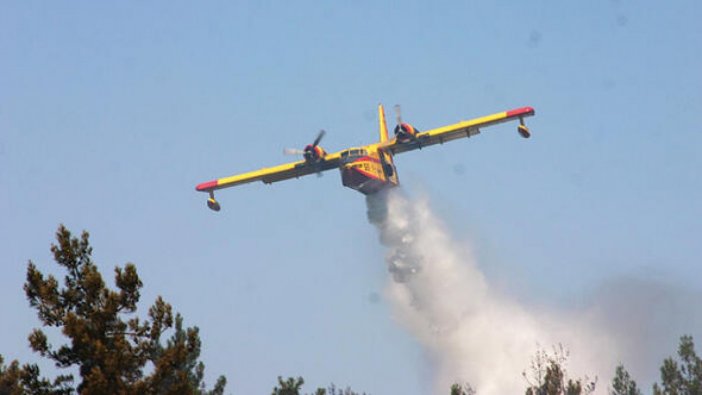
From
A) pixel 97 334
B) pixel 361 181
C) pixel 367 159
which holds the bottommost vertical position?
pixel 97 334

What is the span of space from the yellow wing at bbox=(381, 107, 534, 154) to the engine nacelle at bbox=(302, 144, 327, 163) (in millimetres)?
3879

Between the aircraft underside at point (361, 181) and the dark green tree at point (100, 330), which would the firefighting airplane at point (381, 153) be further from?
the dark green tree at point (100, 330)

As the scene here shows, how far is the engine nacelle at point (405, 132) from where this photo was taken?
76125 mm

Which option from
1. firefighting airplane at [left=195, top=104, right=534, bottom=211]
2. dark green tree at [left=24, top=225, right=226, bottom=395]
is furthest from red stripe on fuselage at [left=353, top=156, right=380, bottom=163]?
dark green tree at [left=24, top=225, right=226, bottom=395]

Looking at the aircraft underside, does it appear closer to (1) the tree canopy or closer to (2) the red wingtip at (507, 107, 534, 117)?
(2) the red wingtip at (507, 107, 534, 117)

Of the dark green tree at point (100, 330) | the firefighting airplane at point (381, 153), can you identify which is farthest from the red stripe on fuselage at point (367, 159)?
the dark green tree at point (100, 330)

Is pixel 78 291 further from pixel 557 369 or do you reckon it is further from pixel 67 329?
pixel 557 369

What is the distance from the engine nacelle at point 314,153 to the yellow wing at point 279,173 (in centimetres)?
23

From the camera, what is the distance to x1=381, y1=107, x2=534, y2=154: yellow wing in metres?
75.8

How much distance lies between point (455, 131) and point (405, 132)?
3.13 m

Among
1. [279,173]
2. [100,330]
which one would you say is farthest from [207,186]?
[100,330]

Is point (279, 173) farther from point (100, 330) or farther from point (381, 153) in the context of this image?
point (100, 330)

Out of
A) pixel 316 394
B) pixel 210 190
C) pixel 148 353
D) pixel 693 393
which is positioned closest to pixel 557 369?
pixel 316 394

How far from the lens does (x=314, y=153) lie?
7694 cm
